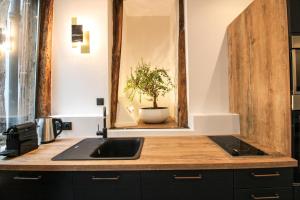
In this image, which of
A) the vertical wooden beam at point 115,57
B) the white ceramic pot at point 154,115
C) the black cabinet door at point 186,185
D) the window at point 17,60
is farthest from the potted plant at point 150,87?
the black cabinet door at point 186,185

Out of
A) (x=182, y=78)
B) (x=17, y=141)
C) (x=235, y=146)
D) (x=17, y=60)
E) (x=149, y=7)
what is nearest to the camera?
(x=17, y=141)

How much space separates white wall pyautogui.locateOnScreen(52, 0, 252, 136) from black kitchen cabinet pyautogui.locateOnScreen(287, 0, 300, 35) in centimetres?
90

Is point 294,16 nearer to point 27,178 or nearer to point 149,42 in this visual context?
point 27,178

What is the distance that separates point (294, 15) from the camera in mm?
1354

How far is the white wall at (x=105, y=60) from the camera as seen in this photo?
2248 millimetres

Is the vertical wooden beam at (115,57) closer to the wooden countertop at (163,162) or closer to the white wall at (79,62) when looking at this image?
the white wall at (79,62)

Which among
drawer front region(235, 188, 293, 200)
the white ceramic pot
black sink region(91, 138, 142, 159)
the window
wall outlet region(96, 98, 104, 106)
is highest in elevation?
the window

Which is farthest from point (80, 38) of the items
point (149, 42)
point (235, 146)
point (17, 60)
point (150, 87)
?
point (235, 146)

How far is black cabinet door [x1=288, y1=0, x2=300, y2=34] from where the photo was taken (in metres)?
1.35

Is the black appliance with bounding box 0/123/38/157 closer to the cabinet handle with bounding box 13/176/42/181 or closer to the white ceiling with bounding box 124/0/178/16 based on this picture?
the cabinet handle with bounding box 13/176/42/181

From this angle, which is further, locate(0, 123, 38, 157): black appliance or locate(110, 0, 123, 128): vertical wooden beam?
locate(110, 0, 123, 128): vertical wooden beam

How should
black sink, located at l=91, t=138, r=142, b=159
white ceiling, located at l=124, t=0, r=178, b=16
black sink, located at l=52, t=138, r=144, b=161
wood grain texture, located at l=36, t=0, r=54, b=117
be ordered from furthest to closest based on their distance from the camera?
white ceiling, located at l=124, t=0, r=178, b=16 → wood grain texture, located at l=36, t=0, r=54, b=117 → black sink, located at l=91, t=138, r=142, b=159 → black sink, located at l=52, t=138, r=144, b=161

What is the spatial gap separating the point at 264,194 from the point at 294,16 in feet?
3.57

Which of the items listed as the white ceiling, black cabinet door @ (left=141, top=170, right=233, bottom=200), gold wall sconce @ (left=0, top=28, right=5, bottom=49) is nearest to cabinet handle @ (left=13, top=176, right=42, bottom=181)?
black cabinet door @ (left=141, top=170, right=233, bottom=200)
